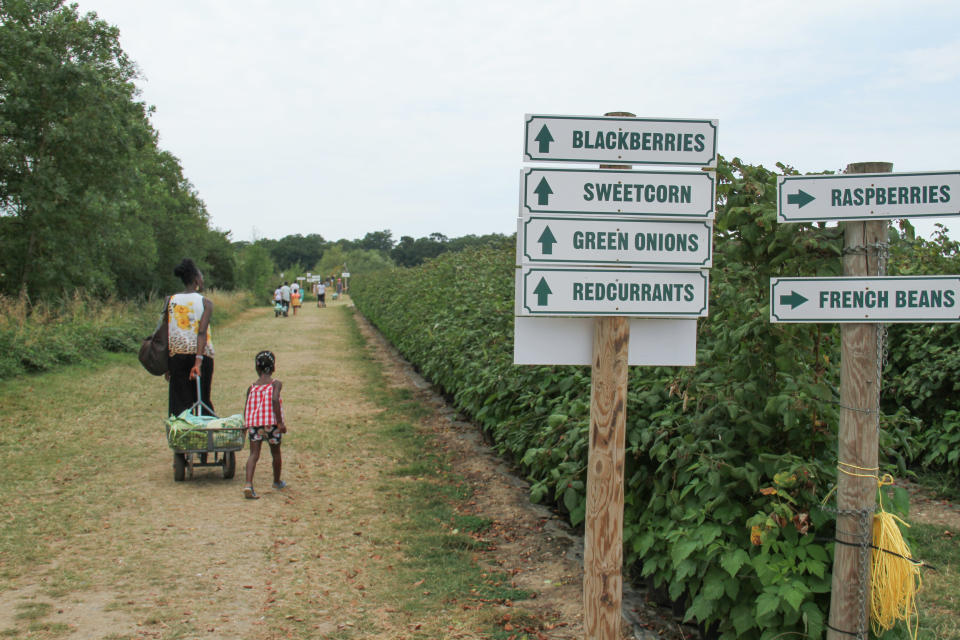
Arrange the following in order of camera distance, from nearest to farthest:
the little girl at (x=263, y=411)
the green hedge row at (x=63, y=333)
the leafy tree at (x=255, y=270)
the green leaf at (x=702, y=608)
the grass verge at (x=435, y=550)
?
the green leaf at (x=702, y=608) < the grass verge at (x=435, y=550) < the little girl at (x=263, y=411) < the green hedge row at (x=63, y=333) < the leafy tree at (x=255, y=270)

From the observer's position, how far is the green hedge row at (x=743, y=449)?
3.52 metres

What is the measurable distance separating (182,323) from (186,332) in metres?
0.09

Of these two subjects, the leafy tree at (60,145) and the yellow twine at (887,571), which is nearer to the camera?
the yellow twine at (887,571)

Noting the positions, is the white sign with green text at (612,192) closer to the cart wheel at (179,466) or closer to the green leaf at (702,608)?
the green leaf at (702,608)

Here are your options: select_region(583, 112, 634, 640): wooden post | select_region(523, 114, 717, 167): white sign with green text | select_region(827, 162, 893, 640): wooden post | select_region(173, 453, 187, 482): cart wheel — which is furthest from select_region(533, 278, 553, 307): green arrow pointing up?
select_region(173, 453, 187, 482): cart wheel

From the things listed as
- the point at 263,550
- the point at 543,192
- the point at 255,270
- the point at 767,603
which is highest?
the point at 255,270

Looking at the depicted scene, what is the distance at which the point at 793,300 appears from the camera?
10.7 ft

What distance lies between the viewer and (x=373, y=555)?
5422mm

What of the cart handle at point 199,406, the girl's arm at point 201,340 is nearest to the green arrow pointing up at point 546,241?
the cart handle at point 199,406

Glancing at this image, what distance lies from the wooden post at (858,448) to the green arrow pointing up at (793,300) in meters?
0.22

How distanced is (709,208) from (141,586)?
3930 mm

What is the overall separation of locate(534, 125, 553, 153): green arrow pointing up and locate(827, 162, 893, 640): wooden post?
127 cm

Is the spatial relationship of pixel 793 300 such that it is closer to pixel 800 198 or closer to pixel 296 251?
pixel 800 198

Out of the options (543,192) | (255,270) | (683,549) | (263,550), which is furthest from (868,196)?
(255,270)
